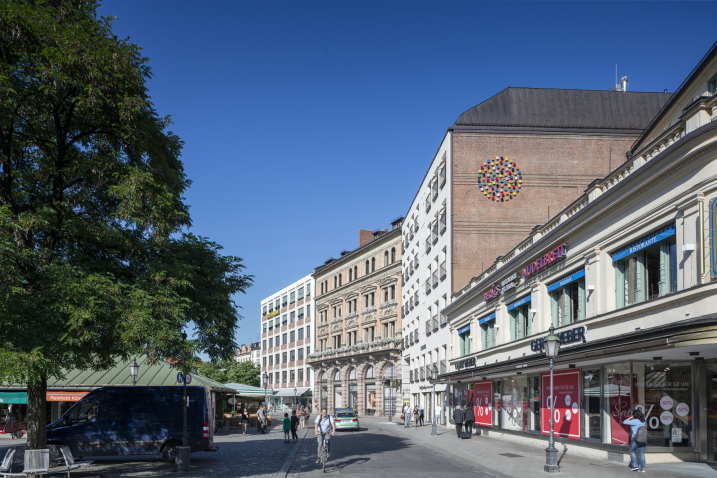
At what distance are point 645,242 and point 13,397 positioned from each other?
33.1m

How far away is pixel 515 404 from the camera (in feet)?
96.0

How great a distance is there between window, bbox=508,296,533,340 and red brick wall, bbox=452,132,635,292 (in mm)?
12398

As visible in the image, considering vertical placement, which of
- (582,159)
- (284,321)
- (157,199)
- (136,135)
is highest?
(582,159)

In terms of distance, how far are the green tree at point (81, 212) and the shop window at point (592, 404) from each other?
472 inches

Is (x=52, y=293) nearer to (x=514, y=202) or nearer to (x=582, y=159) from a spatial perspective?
(x=514, y=202)

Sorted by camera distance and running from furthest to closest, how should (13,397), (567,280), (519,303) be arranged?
(13,397) → (519,303) → (567,280)

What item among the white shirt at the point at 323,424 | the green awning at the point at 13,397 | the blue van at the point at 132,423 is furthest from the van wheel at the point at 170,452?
the green awning at the point at 13,397

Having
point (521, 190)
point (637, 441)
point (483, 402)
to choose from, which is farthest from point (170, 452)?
point (521, 190)

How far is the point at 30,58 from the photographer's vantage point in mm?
14453

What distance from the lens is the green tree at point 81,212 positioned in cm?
1376

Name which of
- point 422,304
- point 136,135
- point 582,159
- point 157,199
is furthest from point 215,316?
point 422,304

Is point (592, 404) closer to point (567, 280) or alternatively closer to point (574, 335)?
point (574, 335)

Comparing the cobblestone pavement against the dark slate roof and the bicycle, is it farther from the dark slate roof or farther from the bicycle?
the dark slate roof

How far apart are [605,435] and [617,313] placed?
4006mm
